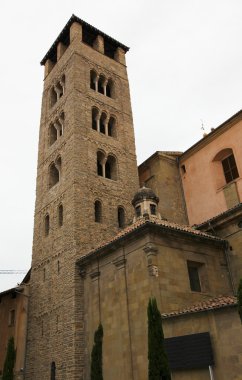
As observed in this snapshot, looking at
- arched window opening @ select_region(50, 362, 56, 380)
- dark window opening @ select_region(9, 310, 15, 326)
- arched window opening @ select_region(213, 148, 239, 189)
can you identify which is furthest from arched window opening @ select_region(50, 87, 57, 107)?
arched window opening @ select_region(50, 362, 56, 380)

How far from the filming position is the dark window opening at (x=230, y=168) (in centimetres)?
2136

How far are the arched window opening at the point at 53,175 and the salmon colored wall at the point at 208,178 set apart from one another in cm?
786

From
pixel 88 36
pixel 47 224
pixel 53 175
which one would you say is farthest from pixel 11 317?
pixel 88 36

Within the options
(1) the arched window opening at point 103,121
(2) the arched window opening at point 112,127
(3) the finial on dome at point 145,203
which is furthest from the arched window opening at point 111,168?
(3) the finial on dome at point 145,203

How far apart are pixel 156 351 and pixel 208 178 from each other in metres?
12.6

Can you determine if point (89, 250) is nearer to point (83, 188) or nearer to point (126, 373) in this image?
point (83, 188)

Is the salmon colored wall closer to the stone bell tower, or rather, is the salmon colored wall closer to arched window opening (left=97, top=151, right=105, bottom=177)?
the stone bell tower

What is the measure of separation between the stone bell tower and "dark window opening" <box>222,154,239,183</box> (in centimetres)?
555

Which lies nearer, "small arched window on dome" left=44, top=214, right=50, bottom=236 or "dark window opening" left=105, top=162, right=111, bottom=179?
"small arched window on dome" left=44, top=214, right=50, bottom=236

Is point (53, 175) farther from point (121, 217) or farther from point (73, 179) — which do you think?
point (121, 217)

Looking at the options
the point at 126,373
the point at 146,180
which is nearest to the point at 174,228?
the point at 126,373

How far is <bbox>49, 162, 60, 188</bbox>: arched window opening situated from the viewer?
24906 mm

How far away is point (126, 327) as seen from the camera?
15.6m

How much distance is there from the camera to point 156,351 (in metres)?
11.6
